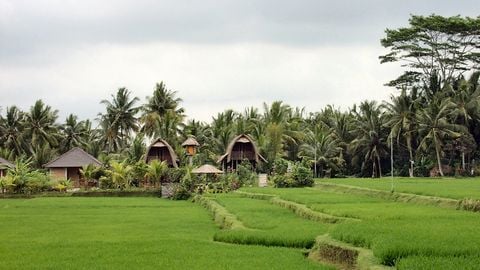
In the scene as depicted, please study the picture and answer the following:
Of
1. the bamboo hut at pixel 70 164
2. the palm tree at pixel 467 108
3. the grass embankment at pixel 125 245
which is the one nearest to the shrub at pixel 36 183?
the bamboo hut at pixel 70 164

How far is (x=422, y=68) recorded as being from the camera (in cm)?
4216

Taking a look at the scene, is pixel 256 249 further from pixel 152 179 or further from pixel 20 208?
pixel 152 179

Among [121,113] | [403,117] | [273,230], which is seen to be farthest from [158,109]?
[273,230]

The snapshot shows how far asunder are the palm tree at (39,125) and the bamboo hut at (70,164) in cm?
601

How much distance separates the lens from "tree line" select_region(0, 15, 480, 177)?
3725 cm

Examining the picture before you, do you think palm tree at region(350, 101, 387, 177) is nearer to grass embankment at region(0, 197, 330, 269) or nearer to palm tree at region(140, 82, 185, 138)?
palm tree at region(140, 82, 185, 138)

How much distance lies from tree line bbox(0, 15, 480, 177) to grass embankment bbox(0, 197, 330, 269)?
1792 centimetres

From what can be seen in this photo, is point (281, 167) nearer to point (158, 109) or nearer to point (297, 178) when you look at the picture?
point (297, 178)

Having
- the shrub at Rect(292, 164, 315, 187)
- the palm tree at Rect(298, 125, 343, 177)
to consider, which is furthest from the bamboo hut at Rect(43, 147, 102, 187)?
the palm tree at Rect(298, 125, 343, 177)

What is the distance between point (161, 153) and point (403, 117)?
15.2 meters

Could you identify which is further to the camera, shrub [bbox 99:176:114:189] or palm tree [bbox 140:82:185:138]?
palm tree [bbox 140:82:185:138]

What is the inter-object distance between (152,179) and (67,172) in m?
8.44

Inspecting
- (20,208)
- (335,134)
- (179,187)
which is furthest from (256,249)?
(335,134)

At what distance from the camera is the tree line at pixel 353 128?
3725 cm
